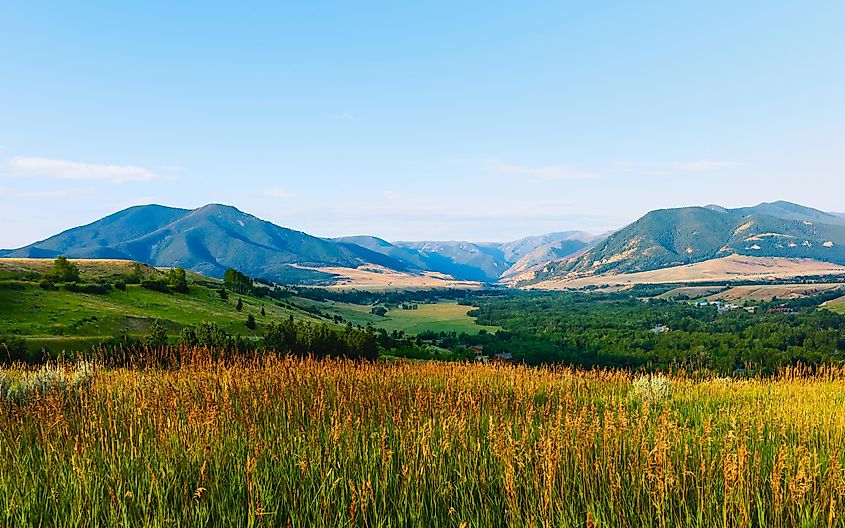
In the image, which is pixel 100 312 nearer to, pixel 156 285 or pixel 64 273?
pixel 156 285

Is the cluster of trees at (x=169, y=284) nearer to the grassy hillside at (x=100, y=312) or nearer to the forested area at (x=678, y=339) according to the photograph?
the grassy hillside at (x=100, y=312)

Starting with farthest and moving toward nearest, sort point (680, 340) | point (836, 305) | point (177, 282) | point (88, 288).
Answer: point (836, 305), point (680, 340), point (177, 282), point (88, 288)

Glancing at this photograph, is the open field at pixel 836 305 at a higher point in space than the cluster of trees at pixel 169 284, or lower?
lower

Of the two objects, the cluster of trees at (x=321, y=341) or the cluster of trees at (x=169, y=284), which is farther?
the cluster of trees at (x=169, y=284)

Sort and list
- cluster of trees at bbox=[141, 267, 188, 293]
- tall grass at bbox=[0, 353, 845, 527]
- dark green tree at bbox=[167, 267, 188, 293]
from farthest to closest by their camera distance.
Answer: dark green tree at bbox=[167, 267, 188, 293], cluster of trees at bbox=[141, 267, 188, 293], tall grass at bbox=[0, 353, 845, 527]

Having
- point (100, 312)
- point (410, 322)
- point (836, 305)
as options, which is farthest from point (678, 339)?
point (100, 312)

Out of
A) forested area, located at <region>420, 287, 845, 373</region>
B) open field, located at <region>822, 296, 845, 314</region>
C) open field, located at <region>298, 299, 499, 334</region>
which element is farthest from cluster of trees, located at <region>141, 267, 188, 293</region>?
open field, located at <region>822, 296, 845, 314</region>

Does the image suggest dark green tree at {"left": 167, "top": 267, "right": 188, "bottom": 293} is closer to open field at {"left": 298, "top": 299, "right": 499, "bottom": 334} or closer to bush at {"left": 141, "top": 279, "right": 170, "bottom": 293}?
bush at {"left": 141, "top": 279, "right": 170, "bottom": 293}

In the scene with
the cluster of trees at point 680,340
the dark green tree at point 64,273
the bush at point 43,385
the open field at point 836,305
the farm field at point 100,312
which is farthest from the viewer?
the open field at point 836,305

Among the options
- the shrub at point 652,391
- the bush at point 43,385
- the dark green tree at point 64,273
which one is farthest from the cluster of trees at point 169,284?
the shrub at point 652,391

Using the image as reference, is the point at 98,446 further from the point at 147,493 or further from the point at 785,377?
the point at 785,377

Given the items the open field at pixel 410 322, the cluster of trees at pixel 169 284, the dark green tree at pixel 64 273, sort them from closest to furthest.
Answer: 1. the dark green tree at pixel 64 273
2. the cluster of trees at pixel 169 284
3. the open field at pixel 410 322

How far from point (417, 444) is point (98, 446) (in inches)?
153

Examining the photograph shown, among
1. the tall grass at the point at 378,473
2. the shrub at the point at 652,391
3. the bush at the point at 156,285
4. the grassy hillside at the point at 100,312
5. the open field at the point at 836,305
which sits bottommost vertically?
the open field at the point at 836,305
